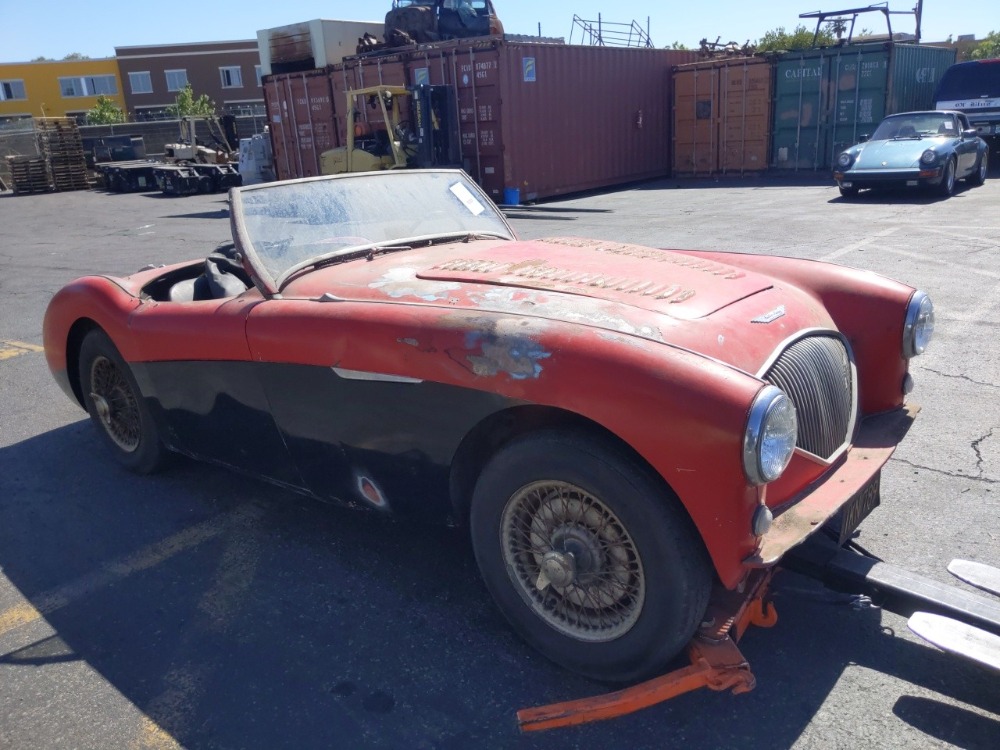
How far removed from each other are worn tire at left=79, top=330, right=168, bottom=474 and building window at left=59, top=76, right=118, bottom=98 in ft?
218

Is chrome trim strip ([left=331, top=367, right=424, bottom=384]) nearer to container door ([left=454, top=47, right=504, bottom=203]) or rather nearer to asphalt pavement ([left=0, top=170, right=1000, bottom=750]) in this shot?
asphalt pavement ([left=0, top=170, right=1000, bottom=750])

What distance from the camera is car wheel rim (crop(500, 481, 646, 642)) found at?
242cm

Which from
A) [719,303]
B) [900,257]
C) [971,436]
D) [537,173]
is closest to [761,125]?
[537,173]

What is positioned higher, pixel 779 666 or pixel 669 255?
pixel 669 255

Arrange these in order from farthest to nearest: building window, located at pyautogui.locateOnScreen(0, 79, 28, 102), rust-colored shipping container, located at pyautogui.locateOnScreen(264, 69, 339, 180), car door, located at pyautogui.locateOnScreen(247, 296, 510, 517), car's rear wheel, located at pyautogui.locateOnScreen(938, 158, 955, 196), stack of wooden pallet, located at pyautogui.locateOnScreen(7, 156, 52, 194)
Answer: building window, located at pyautogui.locateOnScreen(0, 79, 28, 102)
stack of wooden pallet, located at pyautogui.locateOnScreen(7, 156, 52, 194)
rust-colored shipping container, located at pyautogui.locateOnScreen(264, 69, 339, 180)
car's rear wheel, located at pyautogui.locateOnScreen(938, 158, 955, 196)
car door, located at pyautogui.locateOnScreen(247, 296, 510, 517)

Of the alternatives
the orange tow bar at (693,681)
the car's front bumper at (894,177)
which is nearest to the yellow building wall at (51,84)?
the car's front bumper at (894,177)

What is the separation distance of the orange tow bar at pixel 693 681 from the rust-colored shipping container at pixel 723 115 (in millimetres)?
20252

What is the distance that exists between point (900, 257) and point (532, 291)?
7181 millimetres

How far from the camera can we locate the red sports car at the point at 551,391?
2.26m

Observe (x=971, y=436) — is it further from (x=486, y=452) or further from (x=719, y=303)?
(x=486, y=452)

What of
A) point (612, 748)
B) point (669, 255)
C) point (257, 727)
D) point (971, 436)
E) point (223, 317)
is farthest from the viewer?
point (971, 436)

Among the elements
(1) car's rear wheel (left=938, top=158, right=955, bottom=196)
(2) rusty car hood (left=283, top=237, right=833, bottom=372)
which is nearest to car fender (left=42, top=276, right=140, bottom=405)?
(2) rusty car hood (left=283, top=237, right=833, bottom=372)

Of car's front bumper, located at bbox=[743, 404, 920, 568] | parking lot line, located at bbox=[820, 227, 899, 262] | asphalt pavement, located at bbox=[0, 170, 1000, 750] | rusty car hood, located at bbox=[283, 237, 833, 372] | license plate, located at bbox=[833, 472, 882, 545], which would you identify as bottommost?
asphalt pavement, located at bbox=[0, 170, 1000, 750]

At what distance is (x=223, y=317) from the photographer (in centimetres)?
333
